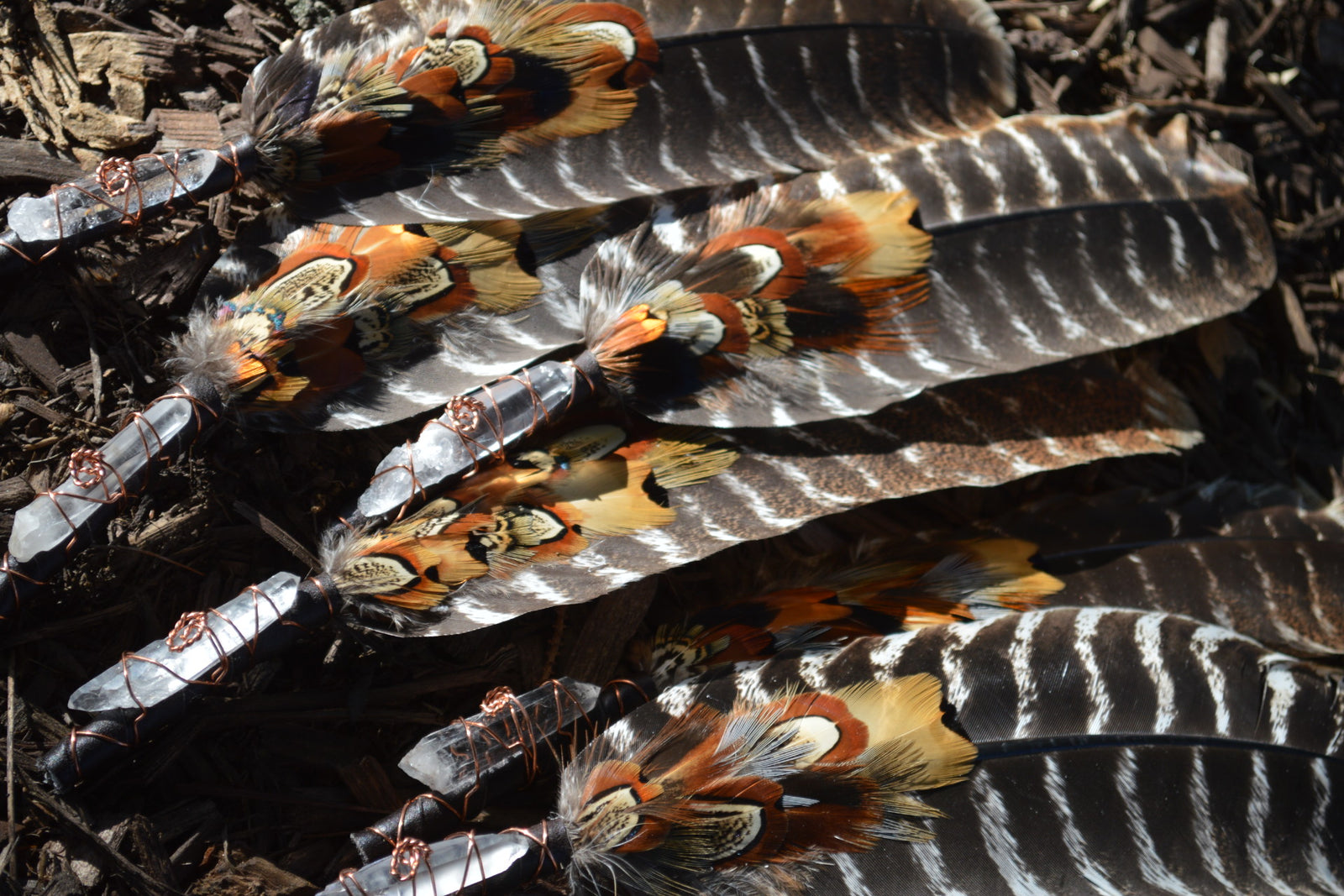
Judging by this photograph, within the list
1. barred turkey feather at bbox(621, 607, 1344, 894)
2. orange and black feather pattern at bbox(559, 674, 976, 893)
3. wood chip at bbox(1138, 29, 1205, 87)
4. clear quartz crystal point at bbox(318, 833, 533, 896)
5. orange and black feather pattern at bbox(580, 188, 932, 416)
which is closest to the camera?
clear quartz crystal point at bbox(318, 833, 533, 896)

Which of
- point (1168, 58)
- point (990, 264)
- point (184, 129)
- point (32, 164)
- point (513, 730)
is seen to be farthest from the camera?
point (1168, 58)

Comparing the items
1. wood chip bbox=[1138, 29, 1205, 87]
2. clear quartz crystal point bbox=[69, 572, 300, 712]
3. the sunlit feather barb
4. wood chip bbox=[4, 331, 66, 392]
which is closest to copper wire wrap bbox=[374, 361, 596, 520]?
clear quartz crystal point bbox=[69, 572, 300, 712]

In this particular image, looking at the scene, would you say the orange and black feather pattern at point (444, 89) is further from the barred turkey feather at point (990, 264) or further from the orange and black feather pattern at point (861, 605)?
the orange and black feather pattern at point (861, 605)

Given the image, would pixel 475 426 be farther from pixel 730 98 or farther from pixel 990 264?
pixel 990 264

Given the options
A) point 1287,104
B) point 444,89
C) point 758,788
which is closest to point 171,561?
point 444,89

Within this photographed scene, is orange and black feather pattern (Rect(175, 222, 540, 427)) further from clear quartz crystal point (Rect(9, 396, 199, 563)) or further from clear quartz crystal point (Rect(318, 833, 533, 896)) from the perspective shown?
clear quartz crystal point (Rect(318, 833, 533, 896))

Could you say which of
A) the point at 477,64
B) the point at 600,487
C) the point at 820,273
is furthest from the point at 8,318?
the point at 820,273

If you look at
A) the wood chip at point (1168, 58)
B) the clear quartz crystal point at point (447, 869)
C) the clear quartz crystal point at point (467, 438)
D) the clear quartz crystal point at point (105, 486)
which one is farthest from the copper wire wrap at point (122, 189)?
the wood chip at point (1168, 58)
